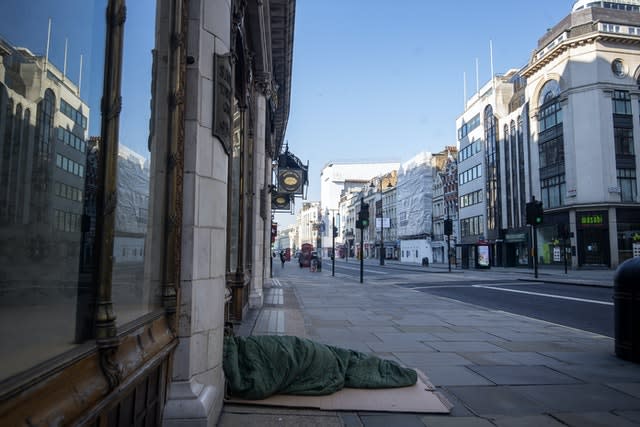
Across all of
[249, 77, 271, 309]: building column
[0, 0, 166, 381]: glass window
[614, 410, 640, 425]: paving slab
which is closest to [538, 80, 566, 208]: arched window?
[249, 77, 271, 309]: building column

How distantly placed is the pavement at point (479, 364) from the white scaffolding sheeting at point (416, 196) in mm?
63809

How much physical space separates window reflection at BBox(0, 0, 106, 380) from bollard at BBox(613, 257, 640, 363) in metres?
6.61

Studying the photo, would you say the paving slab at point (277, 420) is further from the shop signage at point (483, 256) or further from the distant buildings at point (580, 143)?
the shop signage at point (483, 256)

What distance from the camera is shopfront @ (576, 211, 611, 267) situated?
130 feet

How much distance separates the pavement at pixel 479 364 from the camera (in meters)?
4.05

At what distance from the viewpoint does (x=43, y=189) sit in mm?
1964

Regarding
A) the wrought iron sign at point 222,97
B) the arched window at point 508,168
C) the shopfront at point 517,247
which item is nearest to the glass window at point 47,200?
the wrought iron sign at point 222,97

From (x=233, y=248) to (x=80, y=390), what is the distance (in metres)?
6.88

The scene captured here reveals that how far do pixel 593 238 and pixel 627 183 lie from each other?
608 cm

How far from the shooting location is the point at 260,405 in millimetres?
4227

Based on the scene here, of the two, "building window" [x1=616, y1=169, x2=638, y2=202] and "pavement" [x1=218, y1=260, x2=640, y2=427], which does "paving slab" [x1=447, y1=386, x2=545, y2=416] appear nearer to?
"pavement" [x1=218, y1=260, x2=640, y2=427]

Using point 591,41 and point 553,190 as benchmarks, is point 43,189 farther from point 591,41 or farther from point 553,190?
point 591,41

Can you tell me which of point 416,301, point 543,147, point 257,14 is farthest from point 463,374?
point 543,147

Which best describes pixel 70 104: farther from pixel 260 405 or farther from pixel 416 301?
pixel 416 301
